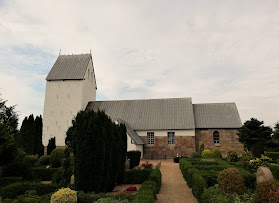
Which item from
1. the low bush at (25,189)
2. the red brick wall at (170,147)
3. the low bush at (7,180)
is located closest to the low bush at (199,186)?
the low bush at (25,189)

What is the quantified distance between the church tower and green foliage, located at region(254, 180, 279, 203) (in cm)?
2290

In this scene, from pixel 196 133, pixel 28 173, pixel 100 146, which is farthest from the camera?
pixel 196 133

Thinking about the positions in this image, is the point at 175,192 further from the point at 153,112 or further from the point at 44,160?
the point at 153,112

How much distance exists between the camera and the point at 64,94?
88.5 feet

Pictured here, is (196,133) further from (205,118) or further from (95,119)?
(95,119)

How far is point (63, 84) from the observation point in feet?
89.1

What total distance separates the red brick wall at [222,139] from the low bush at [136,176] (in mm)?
13493

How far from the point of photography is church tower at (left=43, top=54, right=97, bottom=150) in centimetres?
2608

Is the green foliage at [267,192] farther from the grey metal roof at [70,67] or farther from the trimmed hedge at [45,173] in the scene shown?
the grey metal roof at [70,67]

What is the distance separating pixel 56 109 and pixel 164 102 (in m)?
13.7

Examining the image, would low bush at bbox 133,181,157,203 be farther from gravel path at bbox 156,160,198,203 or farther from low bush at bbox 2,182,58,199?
low bush at bbox 2,182,58,199

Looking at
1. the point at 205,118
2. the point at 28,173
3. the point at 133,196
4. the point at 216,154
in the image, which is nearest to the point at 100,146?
the point at 133,196

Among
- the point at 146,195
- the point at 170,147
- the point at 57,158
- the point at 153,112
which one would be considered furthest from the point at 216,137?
the point at 146,195

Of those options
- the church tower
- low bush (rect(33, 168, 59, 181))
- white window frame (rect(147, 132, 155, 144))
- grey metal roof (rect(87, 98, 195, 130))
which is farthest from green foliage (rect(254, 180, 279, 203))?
the church tower
